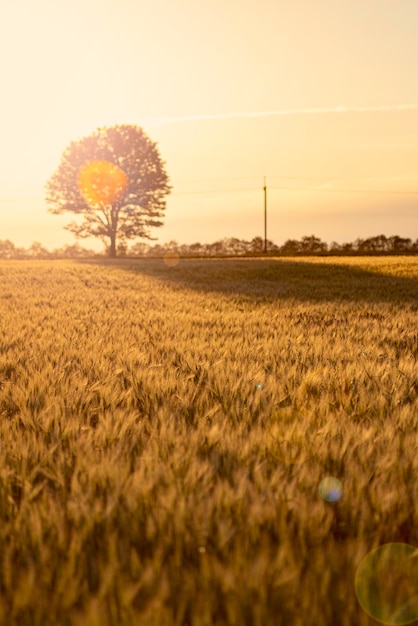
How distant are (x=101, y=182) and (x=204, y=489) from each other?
56.6 metres

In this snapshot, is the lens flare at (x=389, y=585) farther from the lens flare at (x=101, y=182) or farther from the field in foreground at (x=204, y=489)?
the lens flare at (x=101, y=182)

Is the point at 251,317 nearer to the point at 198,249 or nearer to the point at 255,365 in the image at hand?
the point at 255,365

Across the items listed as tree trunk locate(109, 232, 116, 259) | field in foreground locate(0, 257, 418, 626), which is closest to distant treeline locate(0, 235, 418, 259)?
tree trunk locate(109, 232, 116, 259)

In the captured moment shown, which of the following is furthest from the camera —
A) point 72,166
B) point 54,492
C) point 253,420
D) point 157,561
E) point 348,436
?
point 72,166

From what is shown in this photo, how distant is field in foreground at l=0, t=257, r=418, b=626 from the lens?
103cm

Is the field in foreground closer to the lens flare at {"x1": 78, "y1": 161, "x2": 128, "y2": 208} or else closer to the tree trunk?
the tree trunk

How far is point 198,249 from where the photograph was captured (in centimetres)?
5894

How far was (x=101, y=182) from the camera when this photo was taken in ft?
181

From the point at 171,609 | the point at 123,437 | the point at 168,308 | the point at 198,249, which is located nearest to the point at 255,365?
the point at 123,437

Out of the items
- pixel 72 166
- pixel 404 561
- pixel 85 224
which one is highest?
pixel 72 166

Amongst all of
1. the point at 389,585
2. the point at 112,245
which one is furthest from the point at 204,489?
the point at 112,245

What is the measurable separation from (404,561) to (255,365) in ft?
6.65

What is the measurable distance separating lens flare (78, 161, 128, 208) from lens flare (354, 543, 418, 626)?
55.6 m

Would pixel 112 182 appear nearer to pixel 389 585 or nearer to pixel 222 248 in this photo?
pixel 222 248
